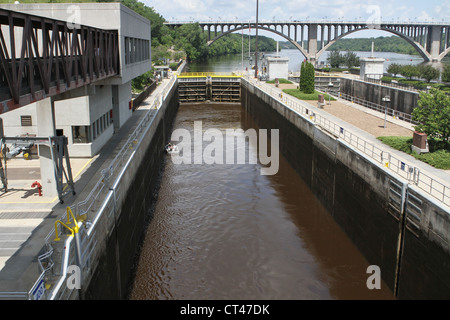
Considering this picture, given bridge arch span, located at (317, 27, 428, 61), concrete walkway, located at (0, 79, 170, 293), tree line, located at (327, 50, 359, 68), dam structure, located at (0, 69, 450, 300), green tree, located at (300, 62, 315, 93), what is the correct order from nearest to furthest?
dam structure, located at (0, 69, 450, 300) < concrete walkway, located at (0, 79, 170, 293) < green tree, located at (300, 62, 315, 93) < tree line, located at (327, 50, 359, 68) < bridge arch span, located at (317, 27, 428, 61)

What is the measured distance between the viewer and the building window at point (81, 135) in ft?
74.7

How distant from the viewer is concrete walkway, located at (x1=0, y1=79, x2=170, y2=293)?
11.5 m

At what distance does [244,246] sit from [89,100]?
10.7 meters

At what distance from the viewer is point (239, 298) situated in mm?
15547

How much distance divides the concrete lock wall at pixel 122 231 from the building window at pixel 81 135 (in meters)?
2.71

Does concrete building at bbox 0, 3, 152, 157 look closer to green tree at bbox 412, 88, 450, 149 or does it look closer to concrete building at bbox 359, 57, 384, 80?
green tree at bbox 412, 88, 450, 149

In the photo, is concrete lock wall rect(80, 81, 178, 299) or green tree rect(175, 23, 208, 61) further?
green tree rect(175, 23, 208, 61)

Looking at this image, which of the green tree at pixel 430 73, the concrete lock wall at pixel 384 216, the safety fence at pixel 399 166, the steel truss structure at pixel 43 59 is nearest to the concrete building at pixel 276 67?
the green tree at pixel 430 73

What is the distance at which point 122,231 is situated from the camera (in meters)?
16.7

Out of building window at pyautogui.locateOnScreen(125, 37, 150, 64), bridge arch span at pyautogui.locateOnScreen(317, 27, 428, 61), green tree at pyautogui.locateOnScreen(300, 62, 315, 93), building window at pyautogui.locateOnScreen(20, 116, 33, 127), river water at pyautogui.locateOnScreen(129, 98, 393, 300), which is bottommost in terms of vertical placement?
river water at pyautogui.locateOnScreen(129, 98, 393, 300)

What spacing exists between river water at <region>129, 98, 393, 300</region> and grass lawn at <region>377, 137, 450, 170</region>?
15.3 ft

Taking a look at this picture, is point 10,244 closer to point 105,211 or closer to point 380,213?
point 105,211

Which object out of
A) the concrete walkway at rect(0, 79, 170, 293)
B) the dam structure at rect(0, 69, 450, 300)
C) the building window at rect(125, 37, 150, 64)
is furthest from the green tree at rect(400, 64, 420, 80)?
the concrete walkway at rect(0, 79, 170, 293)

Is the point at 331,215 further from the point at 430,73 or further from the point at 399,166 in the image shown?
the point at 430,73
